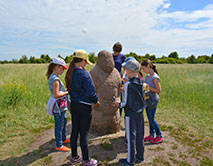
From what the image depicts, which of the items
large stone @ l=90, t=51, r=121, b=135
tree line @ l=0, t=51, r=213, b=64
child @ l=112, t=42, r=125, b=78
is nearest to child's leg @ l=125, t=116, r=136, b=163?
large stone @ l=90, t=51, r=121, b=135

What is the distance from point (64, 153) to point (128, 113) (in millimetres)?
1619

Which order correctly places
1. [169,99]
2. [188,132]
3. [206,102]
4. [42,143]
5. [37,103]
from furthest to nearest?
[169,99], [206,102], [37,103], [188,132], [42,143]

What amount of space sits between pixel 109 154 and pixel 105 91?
135cm

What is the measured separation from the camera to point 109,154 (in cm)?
365

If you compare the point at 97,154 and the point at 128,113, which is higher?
the point at 128,113

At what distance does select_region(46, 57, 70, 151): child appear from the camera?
3.34 metres

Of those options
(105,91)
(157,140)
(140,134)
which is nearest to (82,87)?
(105,91)

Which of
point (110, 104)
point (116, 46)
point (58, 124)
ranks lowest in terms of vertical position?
point (58, 124)

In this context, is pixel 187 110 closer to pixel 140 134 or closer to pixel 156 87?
pixel 156 87

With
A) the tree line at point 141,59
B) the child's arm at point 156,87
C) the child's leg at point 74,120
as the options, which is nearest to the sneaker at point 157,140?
the child's arm at point 156,87

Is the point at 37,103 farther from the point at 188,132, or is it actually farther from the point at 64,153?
the point at 188,132

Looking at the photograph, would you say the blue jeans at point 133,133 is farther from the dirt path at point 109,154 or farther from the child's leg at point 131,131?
the dirt path at point 109,154

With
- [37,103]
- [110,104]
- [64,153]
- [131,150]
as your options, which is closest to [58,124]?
[64,153]

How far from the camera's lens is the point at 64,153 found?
145 inches
